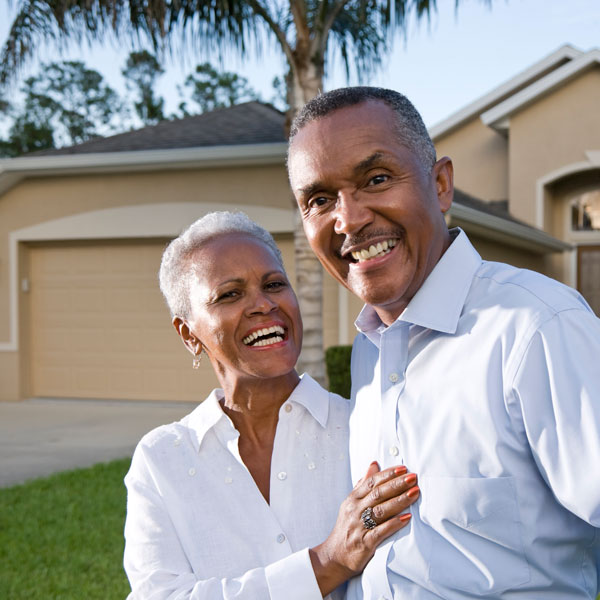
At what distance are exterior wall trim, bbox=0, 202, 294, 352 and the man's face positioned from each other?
926cm

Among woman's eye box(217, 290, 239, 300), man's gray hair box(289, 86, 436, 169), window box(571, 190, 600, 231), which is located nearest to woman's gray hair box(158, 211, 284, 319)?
woman's eye box(217, 290, 239, 300)

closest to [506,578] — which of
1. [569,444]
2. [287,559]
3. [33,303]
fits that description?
[569,444]

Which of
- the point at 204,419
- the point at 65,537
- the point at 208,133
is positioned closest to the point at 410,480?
the point at 204,419

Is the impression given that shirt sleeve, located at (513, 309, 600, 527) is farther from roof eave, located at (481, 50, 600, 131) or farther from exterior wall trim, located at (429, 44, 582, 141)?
exterior wall trim, located at (429, 44, 582, 141)

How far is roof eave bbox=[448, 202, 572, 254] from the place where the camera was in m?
11.7

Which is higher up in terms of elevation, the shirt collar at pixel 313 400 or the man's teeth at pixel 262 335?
the man's teeth at pixel 262 335

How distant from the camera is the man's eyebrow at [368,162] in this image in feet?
6.37

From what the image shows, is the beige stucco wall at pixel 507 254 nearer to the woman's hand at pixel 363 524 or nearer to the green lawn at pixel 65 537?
the green lawn at pixel 65 537

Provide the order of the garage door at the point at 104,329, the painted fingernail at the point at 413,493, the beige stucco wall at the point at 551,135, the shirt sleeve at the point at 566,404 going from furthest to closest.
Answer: the beige stucco wall at the point at 551,135 < the garage door at the point at 104,329 < the painted fingernail at the point at 413,493 < the shirt sleeve at the point at 566,404

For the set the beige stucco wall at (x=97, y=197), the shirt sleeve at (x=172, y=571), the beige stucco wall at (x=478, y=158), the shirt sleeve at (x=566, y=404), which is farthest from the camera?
the beige stucco wall at (x=478, y=158)

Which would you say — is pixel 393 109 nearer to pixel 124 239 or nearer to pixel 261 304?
pixel 261 304

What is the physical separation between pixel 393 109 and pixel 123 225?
35.5 feet

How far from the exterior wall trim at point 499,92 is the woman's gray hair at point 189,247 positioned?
17.4m

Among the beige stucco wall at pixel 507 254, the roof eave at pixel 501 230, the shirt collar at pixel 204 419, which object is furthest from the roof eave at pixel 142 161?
the shirt collar at pixel 204 419
